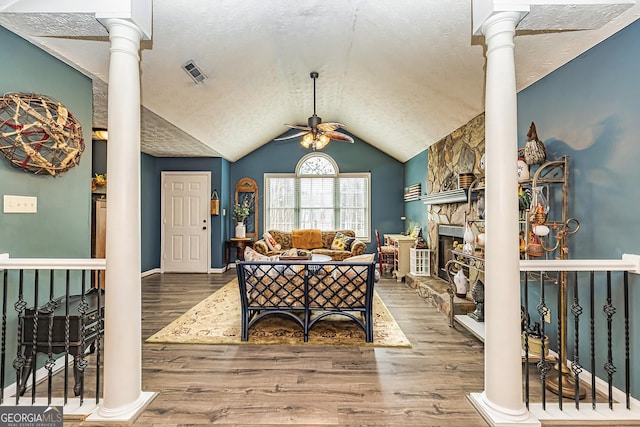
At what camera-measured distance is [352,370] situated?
2.64 metres

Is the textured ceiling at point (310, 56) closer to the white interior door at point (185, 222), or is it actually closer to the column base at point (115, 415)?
the white interior door at point (185, 222)

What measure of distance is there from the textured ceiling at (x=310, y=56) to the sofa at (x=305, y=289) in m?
2.16

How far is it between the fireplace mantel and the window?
2.14 m

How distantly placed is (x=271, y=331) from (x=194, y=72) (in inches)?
→ 115

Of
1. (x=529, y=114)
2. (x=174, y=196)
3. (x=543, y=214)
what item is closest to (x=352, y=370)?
(x=543, y=214)

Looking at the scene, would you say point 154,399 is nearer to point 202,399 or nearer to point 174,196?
point 202,399

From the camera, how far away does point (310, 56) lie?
4027 mm

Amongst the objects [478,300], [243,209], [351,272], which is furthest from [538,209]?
[243,209]

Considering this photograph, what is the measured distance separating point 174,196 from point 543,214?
661cm

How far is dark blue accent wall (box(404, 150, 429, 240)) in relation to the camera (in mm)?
6281

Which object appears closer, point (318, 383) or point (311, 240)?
point (318, 383)

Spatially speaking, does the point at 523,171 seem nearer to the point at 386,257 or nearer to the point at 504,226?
the point at 504,226

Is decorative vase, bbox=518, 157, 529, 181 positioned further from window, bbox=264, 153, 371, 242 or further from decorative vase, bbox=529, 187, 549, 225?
window, bbox=264, 153, 371, 242

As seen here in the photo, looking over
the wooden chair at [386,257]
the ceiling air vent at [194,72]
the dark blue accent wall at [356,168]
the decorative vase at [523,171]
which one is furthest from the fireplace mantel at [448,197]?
the ceiling air vent at [194,72]
